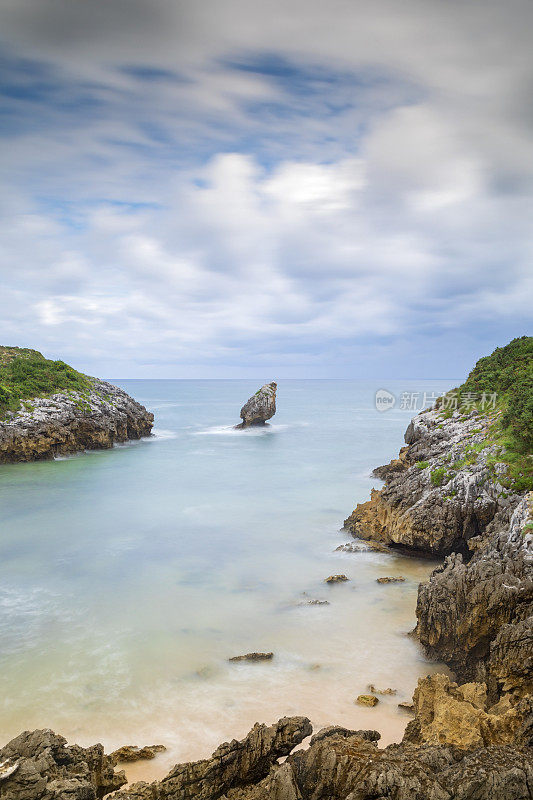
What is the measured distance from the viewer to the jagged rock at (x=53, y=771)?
5457 mm

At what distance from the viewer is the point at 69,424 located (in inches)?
1475

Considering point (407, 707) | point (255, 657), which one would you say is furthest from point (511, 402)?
point (255, 657)

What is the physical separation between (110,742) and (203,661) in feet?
8.95

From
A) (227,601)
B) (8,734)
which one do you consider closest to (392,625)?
(227,601)

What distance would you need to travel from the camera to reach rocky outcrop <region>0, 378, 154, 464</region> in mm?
34219

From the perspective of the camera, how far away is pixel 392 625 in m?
12.2

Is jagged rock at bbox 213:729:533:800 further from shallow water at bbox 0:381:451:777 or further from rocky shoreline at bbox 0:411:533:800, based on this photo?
shallow water at bbox 0:381:451:777

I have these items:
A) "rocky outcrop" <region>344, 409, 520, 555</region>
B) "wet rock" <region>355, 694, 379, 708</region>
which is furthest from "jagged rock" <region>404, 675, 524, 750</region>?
"rocky outcrop" <region>344, 409, 520, 555</region>

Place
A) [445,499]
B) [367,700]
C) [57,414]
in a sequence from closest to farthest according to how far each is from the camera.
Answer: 1. [367,700]
2. [445,499]
3. [57,414]

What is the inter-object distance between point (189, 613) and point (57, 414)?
90.9ft

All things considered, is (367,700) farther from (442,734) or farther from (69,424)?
(69,424)

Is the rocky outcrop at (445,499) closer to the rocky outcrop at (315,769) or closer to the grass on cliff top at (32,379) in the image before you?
the rocky outcrop at (315,769)

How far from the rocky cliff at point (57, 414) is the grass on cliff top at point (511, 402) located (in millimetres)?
27402

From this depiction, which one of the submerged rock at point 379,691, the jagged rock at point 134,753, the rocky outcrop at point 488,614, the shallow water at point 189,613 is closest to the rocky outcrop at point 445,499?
the shallow water at point 189,613
